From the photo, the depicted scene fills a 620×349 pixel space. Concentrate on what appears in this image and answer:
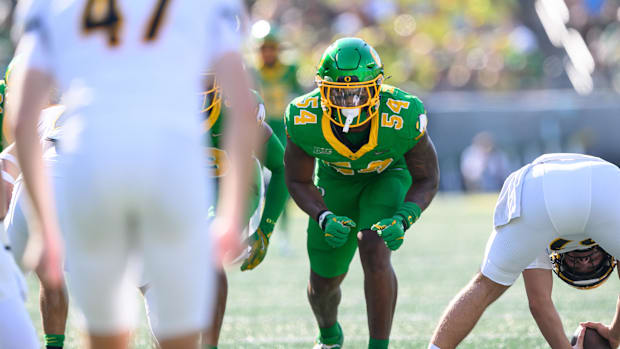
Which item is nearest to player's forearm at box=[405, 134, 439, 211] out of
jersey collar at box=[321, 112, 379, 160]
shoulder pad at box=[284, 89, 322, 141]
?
jersey collar at box=[321, 112, 379, 160]

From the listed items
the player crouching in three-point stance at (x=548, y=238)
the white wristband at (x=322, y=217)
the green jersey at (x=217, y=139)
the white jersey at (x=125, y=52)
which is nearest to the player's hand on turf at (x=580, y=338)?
the player crouching in three-point stance at (x=548, y=238)

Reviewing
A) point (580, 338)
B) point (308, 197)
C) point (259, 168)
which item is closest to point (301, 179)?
point (308, 197)

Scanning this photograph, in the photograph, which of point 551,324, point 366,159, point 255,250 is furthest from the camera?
point 366,159

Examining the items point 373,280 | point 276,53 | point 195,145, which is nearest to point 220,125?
point 373,280

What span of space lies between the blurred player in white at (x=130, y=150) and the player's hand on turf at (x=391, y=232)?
186 centimetres

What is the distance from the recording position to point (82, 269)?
2.35 meters

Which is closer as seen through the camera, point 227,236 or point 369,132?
point 227,236

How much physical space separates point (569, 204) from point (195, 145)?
1.91 metres

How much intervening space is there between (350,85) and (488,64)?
47.6 feet

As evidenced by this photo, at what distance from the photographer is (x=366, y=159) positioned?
15.0 feet

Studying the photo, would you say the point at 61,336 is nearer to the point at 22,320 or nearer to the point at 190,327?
the point at 22,320

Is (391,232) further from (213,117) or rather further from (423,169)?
(213,117)

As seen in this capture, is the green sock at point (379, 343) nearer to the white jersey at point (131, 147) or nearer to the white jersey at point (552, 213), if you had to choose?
the white jersey at point (552, 213)

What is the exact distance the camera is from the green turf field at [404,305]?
5449mm
